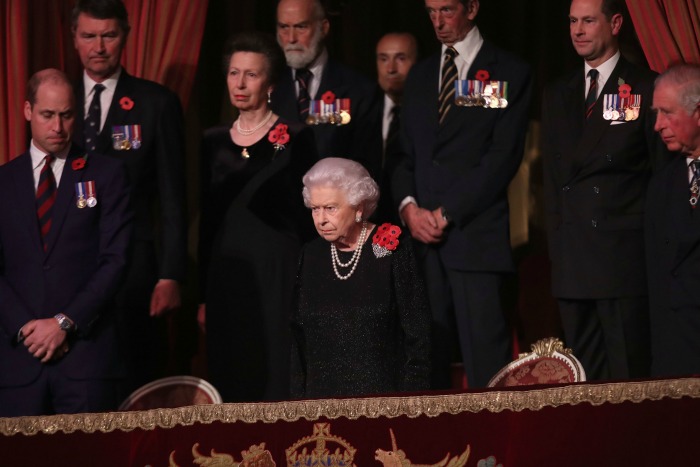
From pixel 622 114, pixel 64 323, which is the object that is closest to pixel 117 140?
pixel 64 323

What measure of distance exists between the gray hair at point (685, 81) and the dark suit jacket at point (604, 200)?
0.25 metres

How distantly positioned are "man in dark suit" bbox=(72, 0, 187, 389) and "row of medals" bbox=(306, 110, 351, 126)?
1.99 feet

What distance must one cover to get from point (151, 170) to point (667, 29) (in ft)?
7.60

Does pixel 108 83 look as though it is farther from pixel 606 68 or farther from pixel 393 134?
pixel 606 68

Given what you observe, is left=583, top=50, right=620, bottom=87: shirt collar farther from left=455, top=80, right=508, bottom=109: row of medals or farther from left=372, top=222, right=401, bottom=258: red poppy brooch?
left=372, top=222, right=401, bottom=258: red poppy brooch

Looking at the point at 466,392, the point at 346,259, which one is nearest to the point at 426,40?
the point at 346,259

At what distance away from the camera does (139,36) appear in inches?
227

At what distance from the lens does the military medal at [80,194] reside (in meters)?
A: 4.55

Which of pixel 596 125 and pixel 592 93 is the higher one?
pixel 592 93

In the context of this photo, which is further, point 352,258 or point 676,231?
point 676,231

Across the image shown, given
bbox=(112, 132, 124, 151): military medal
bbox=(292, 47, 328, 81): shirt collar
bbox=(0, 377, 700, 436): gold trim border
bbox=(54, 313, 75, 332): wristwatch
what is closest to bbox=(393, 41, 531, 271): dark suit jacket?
bbox=(292, 47, 328, 81): shirt collar

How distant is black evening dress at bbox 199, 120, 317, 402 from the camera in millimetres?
5234

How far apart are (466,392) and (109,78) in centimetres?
264

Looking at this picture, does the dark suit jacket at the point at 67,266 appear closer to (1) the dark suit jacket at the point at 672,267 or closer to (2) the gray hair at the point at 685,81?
(1) the dark suit jacket at the point at 672,267
